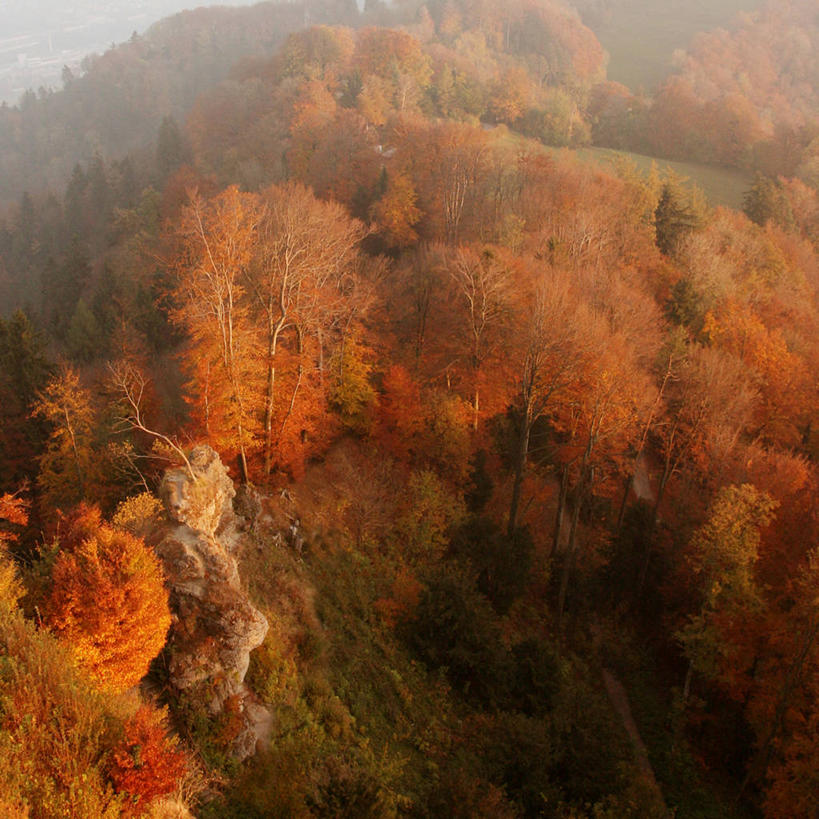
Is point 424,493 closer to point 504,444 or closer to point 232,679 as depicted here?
point 504,444

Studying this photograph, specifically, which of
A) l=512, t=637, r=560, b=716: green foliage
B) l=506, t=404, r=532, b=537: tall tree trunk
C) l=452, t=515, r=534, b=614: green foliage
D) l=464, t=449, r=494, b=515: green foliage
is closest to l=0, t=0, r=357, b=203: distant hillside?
l=464, t=449, r=494, b=515: green foliage

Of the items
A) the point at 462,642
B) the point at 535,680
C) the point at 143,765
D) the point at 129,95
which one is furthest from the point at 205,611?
the point at 129,95

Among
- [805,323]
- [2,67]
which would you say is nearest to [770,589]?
[805,323]

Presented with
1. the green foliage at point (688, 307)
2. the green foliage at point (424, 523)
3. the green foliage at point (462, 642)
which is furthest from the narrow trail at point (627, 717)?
the green foliage at point (688, 307)

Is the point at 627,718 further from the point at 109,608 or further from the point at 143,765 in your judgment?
the point at 109,608

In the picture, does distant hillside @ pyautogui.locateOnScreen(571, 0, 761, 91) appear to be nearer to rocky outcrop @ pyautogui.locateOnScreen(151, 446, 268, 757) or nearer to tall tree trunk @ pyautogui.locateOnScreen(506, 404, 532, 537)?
tall tree trunk @ pyautogui.locateOnScreen(506, 404, 532, 537)
